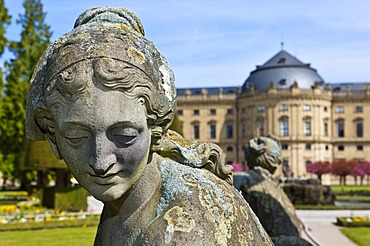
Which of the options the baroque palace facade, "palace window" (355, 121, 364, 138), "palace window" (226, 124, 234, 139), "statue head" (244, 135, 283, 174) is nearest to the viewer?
"statue head" (244, 135, 283, 174)

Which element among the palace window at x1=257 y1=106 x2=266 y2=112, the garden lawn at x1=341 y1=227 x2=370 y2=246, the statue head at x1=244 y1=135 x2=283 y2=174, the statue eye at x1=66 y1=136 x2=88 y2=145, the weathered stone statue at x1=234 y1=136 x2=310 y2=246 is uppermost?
the palace window at x1=257 y1=106 x2=266 y2=112

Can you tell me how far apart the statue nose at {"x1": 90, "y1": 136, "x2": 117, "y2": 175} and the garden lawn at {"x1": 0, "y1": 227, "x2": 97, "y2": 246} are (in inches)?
319

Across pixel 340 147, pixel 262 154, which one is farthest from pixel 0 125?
pixel 340 147

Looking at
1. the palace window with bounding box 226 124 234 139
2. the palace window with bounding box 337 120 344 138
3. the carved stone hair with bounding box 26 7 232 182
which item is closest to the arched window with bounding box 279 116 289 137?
the palace window with bounding box 337 120 344 138

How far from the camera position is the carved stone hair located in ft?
3.68

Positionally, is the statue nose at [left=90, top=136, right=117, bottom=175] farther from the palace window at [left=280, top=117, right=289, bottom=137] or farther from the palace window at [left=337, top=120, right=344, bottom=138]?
the palace window at [left=337, top=120, right=344, bottom=138]

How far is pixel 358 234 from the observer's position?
11.5m

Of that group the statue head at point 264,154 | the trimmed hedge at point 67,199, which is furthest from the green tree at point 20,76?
the statue head at point 264,154

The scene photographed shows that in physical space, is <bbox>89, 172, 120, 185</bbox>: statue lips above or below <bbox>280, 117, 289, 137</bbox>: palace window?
below

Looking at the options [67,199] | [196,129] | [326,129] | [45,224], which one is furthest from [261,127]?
[45,224]

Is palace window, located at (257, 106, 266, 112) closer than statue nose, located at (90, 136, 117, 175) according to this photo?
No

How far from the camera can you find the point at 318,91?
6366 cm

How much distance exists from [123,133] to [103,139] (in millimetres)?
46

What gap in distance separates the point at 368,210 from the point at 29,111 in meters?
18.8
